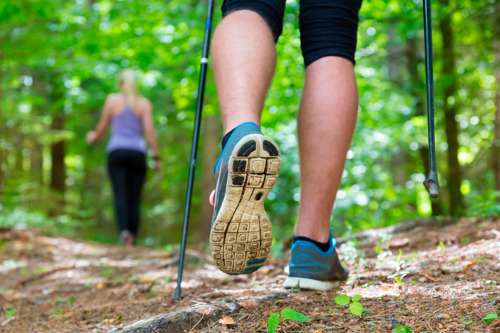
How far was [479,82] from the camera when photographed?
5.81 m

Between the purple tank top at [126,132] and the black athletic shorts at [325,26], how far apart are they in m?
3.96

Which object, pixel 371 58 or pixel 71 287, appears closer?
pixel 71 287

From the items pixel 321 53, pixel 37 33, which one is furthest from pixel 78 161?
pixel 321 53

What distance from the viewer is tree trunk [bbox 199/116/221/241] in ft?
18.8

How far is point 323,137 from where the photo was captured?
64.2 inches

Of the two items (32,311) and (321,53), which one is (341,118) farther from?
(32,311)

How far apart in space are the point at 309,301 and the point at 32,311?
4.76 feet

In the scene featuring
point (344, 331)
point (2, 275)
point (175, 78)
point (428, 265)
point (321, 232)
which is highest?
point (175, 78)

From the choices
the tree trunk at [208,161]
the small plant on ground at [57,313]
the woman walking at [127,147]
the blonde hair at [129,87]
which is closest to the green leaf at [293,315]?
the small plant on ground at [57,313]

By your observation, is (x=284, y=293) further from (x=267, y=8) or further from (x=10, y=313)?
(x=10, y=313)

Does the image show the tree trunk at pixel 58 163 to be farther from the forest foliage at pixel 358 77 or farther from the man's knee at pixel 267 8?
the man's knee at pixel 267 8

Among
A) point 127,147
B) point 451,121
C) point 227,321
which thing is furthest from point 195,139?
point 451,121

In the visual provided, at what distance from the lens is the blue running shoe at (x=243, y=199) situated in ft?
4.27

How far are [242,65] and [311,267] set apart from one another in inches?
31.4
